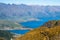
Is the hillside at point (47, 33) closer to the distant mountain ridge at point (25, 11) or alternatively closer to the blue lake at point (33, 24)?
the blue lake at point (33, 24)

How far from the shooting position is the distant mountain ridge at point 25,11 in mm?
9344

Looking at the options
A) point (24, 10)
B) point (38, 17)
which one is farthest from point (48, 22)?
point (24, 10)

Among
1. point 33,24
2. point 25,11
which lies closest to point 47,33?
point 33,24

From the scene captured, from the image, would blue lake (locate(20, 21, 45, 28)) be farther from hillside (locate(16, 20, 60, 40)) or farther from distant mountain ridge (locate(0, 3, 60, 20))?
distant mountain ridge (locate(0, 3, 60, 20))

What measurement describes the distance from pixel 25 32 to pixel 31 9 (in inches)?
44.5

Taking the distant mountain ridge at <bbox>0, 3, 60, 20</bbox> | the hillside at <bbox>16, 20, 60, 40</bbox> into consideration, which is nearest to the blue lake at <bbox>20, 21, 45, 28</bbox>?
the hillside at <bbox>16, 20, 60, 40</bbox>

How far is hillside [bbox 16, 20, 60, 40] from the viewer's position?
7182mm

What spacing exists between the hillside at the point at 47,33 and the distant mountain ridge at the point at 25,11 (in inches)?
26.6

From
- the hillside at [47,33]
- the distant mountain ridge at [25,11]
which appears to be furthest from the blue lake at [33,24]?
the distant mountain ridge at [25,11]

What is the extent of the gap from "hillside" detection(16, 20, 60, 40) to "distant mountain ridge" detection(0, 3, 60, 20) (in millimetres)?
676

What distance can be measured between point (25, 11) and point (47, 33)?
250 cm

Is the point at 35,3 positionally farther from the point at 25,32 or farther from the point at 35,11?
the point at 25,32

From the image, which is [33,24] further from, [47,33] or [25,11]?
[47,33]

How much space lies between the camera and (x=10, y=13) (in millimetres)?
9422
